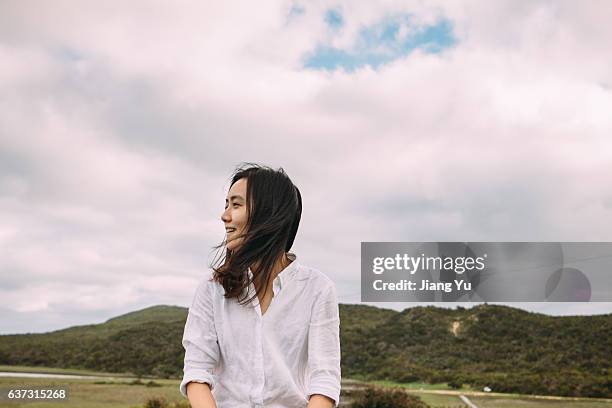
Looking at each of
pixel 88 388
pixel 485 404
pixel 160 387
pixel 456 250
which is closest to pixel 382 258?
pixel 456 250

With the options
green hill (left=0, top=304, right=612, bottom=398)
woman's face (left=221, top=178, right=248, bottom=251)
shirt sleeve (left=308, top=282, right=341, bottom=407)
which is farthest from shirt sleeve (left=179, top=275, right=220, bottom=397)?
green hill (left=0, top=304, right=612, bottom=398)

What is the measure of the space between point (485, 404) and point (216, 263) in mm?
6246

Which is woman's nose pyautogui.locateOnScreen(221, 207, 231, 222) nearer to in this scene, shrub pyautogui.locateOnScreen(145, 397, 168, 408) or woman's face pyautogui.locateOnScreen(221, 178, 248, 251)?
woman's face pyautogui.locateOnScreen(221, 178, 248, 251)

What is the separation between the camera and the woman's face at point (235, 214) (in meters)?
1.57

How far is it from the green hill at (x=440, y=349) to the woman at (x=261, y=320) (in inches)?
252

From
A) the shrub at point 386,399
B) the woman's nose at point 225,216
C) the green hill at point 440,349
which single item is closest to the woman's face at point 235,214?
the woman's nose at point 225,216

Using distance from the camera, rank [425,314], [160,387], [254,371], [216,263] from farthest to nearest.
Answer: [425,314]
[160,387]
[216,263]
[254,371]

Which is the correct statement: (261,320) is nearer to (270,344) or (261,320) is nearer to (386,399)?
(270,344)

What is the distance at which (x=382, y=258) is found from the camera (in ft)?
23.2

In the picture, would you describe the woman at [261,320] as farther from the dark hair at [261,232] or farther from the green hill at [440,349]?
the green hill at [440,349]

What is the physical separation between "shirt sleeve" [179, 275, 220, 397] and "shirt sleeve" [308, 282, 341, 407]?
0.22 meters

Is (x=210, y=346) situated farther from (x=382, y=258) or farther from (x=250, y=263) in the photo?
(x=382, y=258)

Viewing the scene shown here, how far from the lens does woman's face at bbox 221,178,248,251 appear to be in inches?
61.9

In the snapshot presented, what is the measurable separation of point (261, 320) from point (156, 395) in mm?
6281
